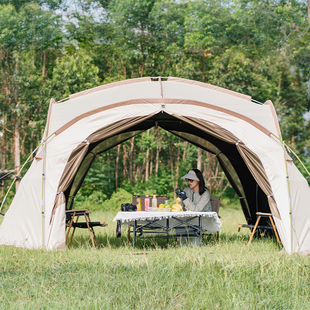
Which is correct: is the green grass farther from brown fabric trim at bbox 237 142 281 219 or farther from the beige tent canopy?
brown fabric trim at bbox 237 142 281 219

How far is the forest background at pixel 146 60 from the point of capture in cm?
1436

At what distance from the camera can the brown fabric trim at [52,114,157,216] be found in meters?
5.07

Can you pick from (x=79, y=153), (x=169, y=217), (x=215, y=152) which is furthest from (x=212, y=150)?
(x=79, y=153)

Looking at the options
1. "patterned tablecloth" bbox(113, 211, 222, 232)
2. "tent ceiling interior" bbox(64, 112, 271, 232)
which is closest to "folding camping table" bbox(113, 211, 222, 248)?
"patterned tablecloth" bbox(113, 211, 222, 232)

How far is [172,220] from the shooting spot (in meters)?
5.33

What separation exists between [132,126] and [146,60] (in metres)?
10.9

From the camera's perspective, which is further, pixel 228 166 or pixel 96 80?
pixel 96 80

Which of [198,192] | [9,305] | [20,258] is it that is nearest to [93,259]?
[20,258]

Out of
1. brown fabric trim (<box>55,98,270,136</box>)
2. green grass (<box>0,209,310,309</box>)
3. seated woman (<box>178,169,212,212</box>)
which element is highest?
brown fabric trim (<box>55,98,270,136</box>)

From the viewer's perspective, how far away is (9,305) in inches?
121

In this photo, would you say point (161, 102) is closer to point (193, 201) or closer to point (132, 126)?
point (132, 126)

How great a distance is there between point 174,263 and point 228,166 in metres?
3.38

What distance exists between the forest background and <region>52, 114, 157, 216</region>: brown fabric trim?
9.16 metres

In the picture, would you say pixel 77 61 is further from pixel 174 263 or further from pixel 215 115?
pixel 174 263
